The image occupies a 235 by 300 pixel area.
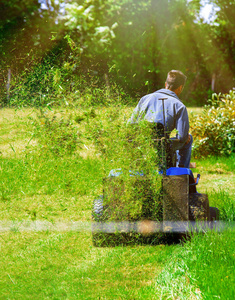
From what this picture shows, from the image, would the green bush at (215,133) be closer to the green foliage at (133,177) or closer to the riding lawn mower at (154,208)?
the riding lawn mower at (154,208)

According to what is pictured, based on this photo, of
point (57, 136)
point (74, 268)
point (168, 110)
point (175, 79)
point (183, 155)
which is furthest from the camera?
point (183, 155)

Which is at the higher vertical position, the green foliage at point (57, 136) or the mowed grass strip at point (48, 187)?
the green foliage at point (57, 136)

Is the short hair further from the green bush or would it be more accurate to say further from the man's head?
the green bush

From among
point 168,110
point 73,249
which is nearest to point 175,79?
point 168,110

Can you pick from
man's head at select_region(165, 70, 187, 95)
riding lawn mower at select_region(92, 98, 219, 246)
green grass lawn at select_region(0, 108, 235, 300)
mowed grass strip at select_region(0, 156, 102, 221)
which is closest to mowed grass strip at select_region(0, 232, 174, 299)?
green grass lawn at select_region(0, 108, 235, 300)

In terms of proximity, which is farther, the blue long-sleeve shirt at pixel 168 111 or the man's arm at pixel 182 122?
the man's arm at pixel 182 122

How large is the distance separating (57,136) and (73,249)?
3.65 feet

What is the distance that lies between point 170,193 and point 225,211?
35.7 inches

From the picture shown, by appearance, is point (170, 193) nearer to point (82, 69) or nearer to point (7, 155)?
point (82, 69)

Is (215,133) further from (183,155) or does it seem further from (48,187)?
(48,187)

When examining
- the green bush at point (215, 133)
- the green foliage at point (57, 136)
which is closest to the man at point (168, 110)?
the green foliage at point (57, 136)

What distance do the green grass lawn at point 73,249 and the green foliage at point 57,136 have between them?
0.13 ft

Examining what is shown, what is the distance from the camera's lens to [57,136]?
3508mm

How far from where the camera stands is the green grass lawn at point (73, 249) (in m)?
2.62
